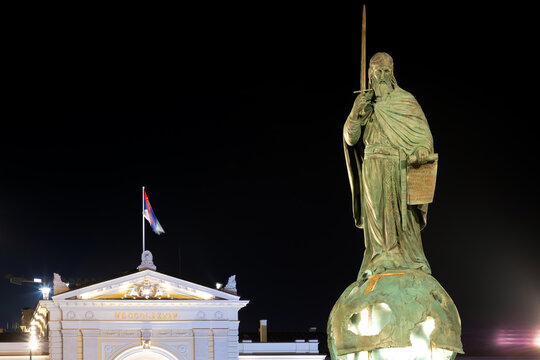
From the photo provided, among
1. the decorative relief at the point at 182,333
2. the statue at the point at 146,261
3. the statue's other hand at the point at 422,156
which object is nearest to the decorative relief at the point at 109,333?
the decorative relief at the point at 182,333

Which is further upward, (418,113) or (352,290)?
(418,113)

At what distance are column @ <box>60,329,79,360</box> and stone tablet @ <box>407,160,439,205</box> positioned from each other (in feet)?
155

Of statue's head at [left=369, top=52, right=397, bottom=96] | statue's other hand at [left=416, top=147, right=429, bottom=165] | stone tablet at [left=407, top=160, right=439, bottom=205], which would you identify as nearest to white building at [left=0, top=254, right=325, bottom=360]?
statue's head at [left=369, top=52, right=397, bottom=96]

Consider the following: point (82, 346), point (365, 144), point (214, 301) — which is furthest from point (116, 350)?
point (365, 144)

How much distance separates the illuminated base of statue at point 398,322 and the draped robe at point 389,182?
1.14 ft

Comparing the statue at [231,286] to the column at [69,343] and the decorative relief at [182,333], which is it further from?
the column at [69,343]

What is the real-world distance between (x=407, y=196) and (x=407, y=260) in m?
0.75

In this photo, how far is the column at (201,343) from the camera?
5881cm

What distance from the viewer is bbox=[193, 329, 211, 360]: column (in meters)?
58.8

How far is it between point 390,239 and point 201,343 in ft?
156

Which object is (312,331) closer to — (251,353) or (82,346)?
(251,353)

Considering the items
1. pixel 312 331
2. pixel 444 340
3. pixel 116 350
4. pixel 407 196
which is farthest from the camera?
pixel 312 331

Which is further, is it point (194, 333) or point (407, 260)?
point (194, 333)

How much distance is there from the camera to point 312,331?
70.0 m
